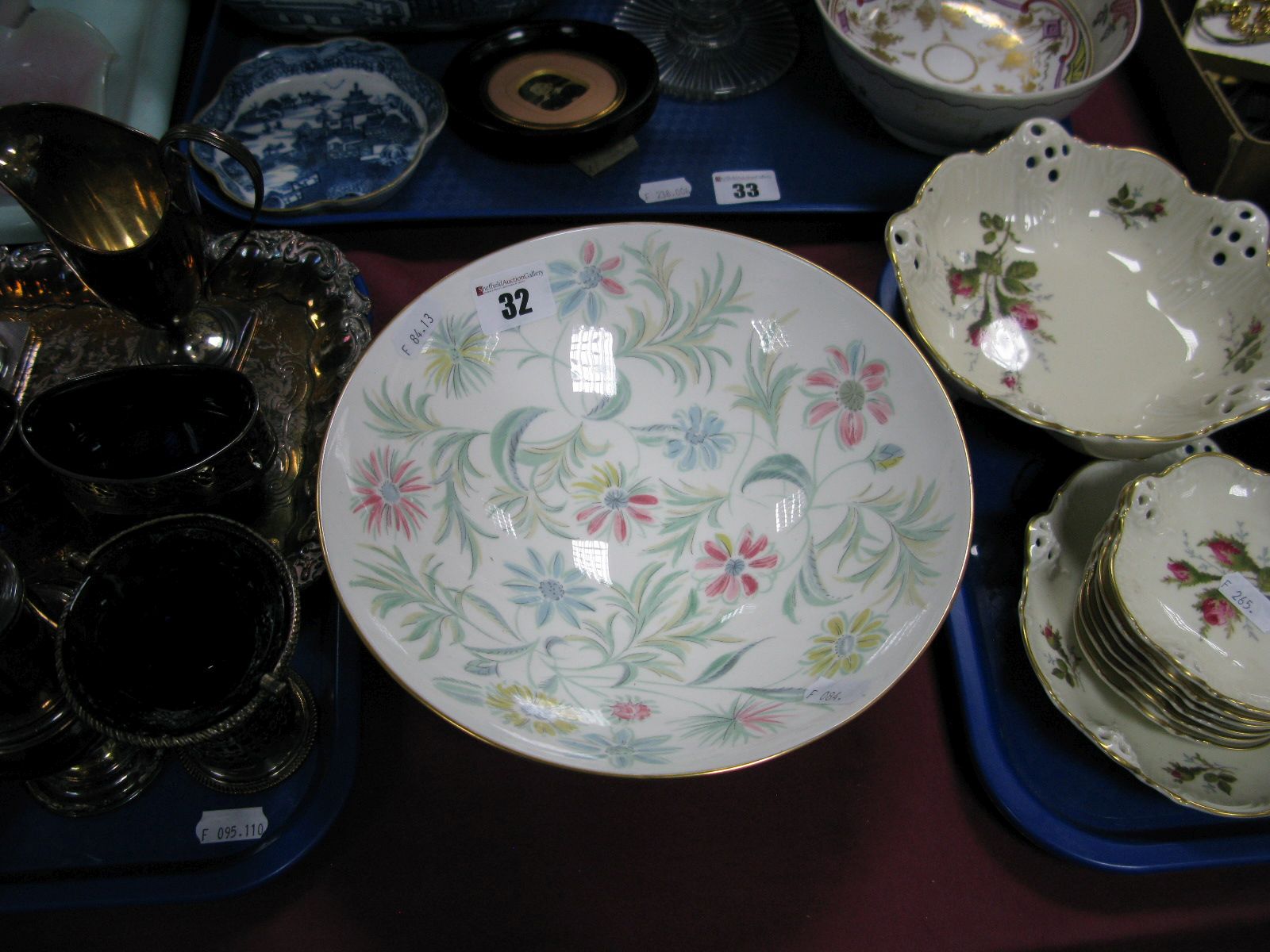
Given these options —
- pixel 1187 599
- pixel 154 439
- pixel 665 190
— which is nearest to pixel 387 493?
pixel 154 439

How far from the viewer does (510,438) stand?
2.17 ft

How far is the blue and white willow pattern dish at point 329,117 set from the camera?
849mm

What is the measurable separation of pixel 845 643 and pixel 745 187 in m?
0.52

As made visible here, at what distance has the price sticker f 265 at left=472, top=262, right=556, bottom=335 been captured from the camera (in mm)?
659

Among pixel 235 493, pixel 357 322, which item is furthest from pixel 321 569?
pixel 357 322

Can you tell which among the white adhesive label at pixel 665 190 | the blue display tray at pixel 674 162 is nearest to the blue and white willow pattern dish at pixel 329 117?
the blue display tray at pixel 674 162

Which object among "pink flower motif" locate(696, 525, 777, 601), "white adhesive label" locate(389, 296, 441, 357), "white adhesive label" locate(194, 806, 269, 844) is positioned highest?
"white adhesive label" locate(389, 296, 441, 357)

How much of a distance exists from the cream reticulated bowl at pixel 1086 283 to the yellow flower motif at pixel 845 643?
233 millimetres

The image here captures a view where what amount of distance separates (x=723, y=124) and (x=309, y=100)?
0.46 meters

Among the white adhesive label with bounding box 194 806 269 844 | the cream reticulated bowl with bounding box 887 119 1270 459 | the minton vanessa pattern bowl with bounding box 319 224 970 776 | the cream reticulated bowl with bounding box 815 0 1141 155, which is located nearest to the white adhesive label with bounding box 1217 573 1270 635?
the cream reticulated bowl with bounding box 887 119 1270 459

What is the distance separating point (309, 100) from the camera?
0.91 m

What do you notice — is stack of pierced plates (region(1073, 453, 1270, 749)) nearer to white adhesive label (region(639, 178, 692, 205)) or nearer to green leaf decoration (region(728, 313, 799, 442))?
green leaf decoration (region(728, 313, 799, 442))

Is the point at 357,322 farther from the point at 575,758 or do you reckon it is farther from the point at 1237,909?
the point at 1237,909

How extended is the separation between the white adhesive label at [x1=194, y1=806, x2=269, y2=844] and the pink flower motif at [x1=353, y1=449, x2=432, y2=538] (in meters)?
0.21
